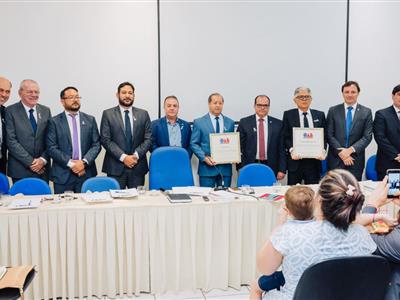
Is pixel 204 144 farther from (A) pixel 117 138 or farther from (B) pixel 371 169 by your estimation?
(B) pixel 371 169

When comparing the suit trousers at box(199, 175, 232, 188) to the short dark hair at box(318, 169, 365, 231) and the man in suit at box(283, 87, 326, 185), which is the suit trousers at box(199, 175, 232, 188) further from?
the short dark hair at box(318, 169, 365, 231)

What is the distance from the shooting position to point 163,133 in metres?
5.38

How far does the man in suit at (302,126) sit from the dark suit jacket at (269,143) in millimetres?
86

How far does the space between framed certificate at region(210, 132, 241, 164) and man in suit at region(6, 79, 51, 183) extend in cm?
187

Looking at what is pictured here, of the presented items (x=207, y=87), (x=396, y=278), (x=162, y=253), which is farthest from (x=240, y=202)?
(x=207, y=87)

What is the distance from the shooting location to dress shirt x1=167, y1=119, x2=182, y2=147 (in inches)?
213

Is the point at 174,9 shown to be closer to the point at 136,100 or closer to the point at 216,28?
the point at 216,28

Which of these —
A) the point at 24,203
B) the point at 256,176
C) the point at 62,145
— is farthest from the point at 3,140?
the point at 256,176

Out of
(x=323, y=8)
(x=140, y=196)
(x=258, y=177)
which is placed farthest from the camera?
(x=323, y=8)

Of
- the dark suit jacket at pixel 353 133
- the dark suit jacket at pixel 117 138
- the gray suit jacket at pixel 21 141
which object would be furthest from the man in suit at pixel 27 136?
the dark suit jacket at pixel 353 133

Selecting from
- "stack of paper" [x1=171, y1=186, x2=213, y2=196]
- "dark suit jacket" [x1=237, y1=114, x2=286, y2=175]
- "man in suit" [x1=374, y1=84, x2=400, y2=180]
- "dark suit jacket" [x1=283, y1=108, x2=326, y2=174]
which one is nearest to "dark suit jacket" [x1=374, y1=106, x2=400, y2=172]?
"man in suit" [x1=374, y1=84, x2=400, y2=180]

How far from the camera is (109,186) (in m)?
4.18

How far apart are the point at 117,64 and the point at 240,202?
3133 mm

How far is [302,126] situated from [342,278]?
3.79 m
